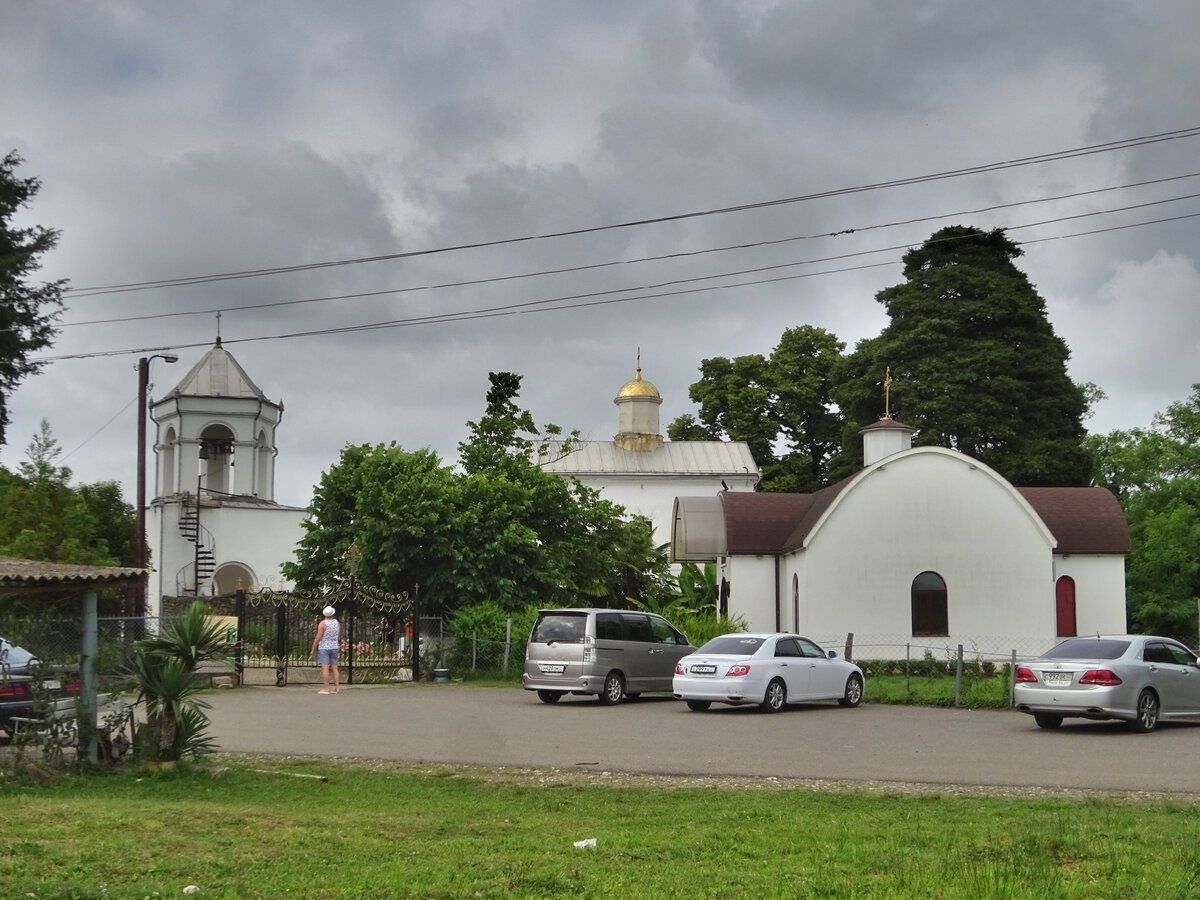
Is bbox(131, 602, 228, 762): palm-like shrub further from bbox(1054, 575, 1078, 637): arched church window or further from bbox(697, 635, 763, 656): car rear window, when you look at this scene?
bbox(1054, 575, 1078, 637): arched church window

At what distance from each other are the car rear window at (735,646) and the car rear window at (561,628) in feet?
7.67

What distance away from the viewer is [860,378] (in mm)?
60375

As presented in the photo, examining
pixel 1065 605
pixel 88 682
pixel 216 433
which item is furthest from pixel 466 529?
pixel 88 682

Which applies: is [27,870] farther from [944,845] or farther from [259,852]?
[944,845]

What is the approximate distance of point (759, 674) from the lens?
23.4 metres

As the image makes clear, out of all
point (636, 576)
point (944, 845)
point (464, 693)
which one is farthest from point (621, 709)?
point (636, 576)

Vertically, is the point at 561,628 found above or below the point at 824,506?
below

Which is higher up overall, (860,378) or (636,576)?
(860,378)

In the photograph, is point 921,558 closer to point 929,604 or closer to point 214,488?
point 929,604

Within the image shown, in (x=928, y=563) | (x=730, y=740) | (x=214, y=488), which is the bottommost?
(x=730, y=740)

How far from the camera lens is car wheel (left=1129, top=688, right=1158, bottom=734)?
798 inches

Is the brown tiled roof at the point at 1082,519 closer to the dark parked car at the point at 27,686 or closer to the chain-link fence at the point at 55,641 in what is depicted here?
the chain-link fence at the point at 55,641

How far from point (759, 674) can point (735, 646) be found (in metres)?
0.95

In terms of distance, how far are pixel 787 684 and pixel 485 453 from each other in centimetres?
1769
